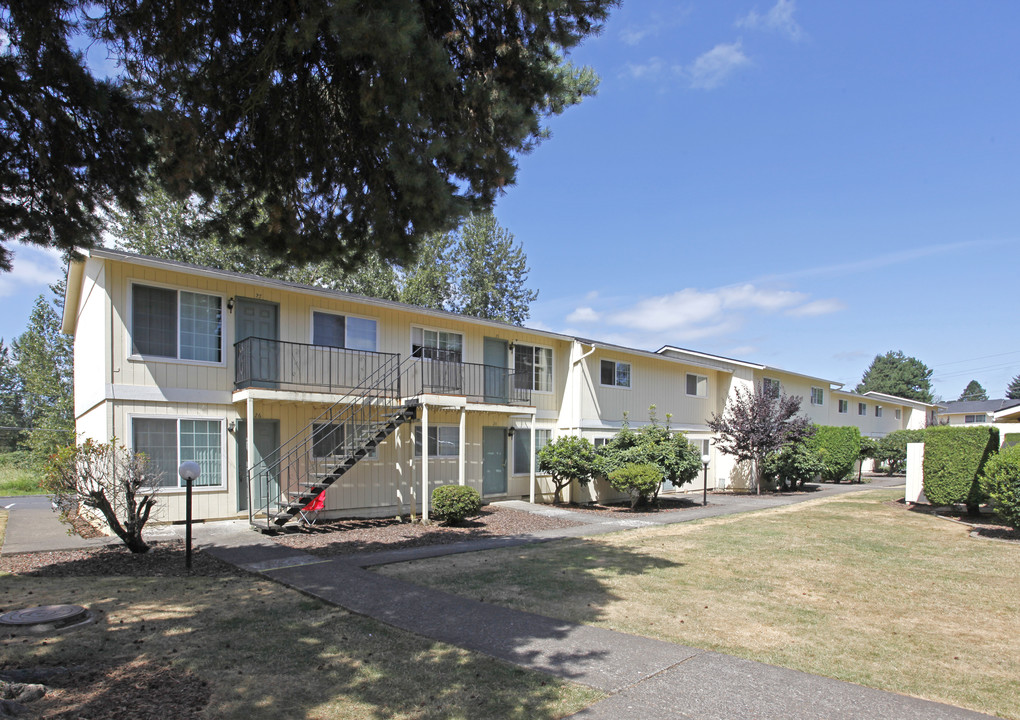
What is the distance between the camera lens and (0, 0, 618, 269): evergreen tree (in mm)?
6008

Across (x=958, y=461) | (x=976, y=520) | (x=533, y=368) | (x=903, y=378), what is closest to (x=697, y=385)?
(x=533, y=368)

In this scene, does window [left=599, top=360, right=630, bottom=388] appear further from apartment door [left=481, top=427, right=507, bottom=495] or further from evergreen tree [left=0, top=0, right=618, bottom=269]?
evergreen tree [left=0, top=0, right=618, bottom=269]

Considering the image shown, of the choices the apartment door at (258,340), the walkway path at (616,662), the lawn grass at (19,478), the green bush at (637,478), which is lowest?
the lawn grass at (19,478)

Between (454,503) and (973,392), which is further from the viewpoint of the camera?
(973,392)

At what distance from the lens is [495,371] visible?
18.6m

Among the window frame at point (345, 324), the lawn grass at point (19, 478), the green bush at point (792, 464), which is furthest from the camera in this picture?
the lawn grass at point (19, 478)

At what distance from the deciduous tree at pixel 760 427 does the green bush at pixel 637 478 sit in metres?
6.77

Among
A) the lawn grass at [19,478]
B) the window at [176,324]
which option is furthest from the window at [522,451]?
the lawn grass at [19,478]

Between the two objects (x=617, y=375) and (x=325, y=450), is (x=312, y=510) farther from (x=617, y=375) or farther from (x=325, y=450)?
(x=617, y=375)

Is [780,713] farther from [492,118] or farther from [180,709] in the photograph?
[492,118]

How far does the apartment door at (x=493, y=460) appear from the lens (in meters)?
18.4

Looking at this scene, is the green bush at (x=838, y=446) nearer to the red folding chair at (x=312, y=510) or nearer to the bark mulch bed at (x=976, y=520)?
the bark mulch bed at (x=976, y=520)

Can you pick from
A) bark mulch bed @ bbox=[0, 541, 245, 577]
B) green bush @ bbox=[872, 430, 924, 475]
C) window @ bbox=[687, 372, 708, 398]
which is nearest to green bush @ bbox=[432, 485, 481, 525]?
bark mulch bed @ bbox=[0, 541, 245, 577]

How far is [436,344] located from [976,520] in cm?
1432
